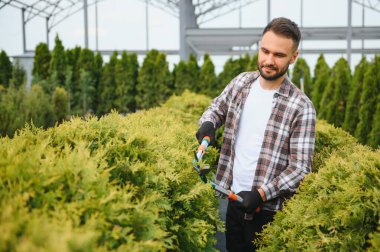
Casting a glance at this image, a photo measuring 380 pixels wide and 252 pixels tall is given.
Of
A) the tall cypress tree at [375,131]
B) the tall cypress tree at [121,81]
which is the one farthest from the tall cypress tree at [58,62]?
the tall cypress tree at [375,131]

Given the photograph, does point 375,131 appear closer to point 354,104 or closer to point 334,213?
point 354,104

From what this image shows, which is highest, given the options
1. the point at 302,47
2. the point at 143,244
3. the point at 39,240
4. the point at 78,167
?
the point at 302,47

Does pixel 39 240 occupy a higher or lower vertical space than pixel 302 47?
lower

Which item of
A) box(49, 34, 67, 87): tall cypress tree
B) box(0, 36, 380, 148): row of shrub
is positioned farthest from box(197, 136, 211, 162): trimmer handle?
box(49, 34, 67, 87): tall cypress tree

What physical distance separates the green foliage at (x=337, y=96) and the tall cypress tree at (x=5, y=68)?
38.7 ft

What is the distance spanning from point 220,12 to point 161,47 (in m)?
3.55

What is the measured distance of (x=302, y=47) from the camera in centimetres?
1888

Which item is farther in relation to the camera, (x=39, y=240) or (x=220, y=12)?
(x=220, y=12)

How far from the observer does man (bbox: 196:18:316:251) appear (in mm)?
2586

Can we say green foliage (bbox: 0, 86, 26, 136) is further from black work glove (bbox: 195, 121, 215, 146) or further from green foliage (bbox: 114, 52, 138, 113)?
black work glove (bbox: 195, 121, 215, 146)

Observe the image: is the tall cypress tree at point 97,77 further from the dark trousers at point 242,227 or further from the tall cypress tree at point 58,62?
the dark trousers at point 242,227

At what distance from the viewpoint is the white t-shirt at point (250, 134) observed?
2.80 metres

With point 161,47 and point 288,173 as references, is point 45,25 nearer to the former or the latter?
point 161,47

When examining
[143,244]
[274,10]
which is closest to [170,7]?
[274,10]
